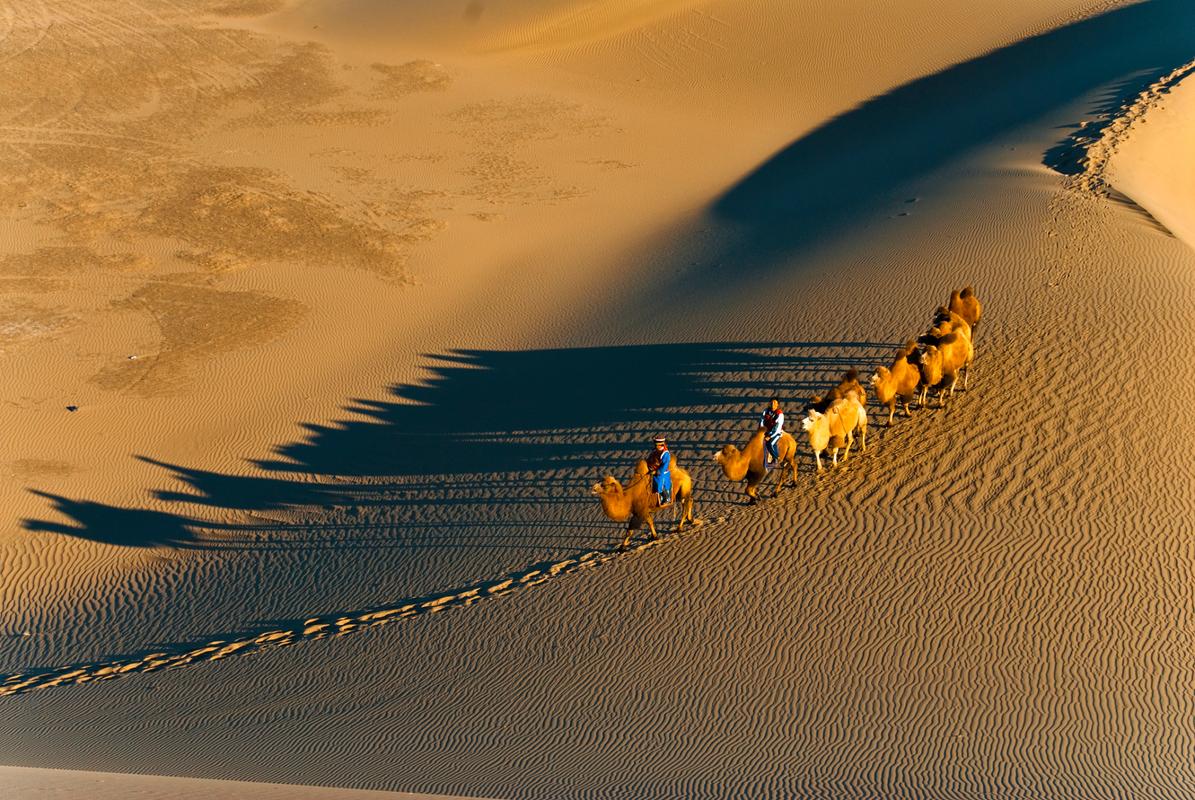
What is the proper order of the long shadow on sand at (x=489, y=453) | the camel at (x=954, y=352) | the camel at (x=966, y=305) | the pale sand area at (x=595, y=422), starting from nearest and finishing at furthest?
the pale sand area at (x=595, y=422)
the camel at (x=954, y=352)
the long shadow on sand at (x=489, y=453)
the camel at (x=966, y=305)

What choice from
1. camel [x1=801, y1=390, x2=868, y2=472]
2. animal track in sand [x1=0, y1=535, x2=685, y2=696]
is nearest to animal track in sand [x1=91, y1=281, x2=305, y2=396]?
animal track in sand [x1=0, y1=535, x2=685, y2=696]

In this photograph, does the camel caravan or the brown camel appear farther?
the brown camel

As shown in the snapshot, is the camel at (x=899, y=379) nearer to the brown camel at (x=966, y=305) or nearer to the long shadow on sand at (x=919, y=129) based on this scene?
the brown camel at (x=966, y=305)

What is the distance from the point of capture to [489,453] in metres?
19.3

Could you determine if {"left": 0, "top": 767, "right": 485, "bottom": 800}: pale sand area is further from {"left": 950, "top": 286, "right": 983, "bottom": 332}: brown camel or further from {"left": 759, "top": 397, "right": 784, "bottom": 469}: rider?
{"left": 950, "top": 286, "right": 983, "bottom": 332}: brown camel

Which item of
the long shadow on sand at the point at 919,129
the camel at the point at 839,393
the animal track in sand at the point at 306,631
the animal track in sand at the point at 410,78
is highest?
the animal track in sand at the point at 410,78

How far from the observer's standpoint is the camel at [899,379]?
16359 millimetres

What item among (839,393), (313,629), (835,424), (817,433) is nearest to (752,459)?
(817,433)

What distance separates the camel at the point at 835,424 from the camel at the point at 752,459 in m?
0.33

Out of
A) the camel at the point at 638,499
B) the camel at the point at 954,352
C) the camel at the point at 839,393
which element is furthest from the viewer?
the camel at the point at 954,352

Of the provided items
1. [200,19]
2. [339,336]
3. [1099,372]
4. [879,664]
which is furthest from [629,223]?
[200,19]

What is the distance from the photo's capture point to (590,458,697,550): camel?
14.6 meters

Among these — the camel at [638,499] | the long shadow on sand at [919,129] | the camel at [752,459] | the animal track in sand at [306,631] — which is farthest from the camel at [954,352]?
the long shadow on sand at [919,129]

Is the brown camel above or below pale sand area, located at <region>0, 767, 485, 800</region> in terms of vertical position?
above
